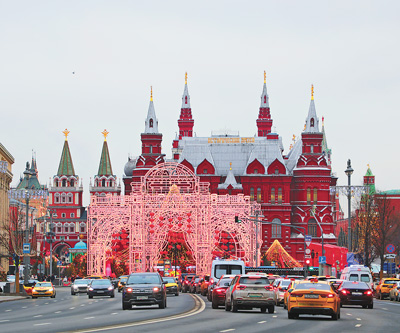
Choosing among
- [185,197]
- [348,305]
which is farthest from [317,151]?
[348,305]

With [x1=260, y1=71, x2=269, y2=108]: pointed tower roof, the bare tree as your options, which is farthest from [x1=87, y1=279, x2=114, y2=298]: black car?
[x1=260, y1=71, x2=269, y2=108]: pointed tower roof

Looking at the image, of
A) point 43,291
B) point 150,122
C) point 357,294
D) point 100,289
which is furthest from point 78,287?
point 150,122

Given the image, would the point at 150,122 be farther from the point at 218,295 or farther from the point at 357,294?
the point at 218,295

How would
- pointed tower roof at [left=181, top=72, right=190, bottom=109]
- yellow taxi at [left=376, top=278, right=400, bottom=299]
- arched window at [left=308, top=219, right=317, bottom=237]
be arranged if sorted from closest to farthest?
yellow taxi at [left=376, top=278, right=400, bottom=299] → arched window at [left=308, top=219, right=317, bottom=237] → pointed tower roof at [left=181, top=72, right=190, bottom=109]

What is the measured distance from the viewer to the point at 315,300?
3134 cm

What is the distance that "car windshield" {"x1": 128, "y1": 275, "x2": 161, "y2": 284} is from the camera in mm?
37719

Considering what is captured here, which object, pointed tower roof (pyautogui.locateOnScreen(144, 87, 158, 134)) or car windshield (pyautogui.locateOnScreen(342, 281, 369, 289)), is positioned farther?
pointed tower roof (pyautogui.locateOnScreen(144, 87, 158, 134))

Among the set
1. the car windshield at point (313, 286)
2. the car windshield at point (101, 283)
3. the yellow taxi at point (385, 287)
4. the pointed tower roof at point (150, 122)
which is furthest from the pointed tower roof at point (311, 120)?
the car windshield at point (313, 286)

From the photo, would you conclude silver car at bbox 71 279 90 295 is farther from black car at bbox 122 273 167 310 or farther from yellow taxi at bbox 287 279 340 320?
yellow taxi at bbox 287 279 340 320

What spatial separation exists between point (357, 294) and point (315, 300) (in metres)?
12.1

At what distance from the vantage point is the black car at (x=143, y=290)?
37406 mm

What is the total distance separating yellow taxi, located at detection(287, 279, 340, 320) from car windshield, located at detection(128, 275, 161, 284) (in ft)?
25.3

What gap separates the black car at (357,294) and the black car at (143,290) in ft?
31.2

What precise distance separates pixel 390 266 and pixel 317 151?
76421 millimetres
